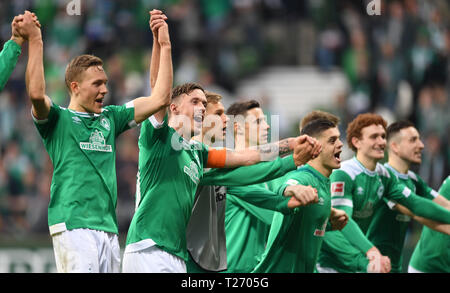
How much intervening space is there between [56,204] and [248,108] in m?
2.97

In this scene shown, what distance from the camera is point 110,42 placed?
57.0 feet

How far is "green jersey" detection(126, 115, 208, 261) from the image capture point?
6.05 m

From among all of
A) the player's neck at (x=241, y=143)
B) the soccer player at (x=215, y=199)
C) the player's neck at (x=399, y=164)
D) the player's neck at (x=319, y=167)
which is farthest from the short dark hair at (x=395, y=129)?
the soccer player at (x=215, y=199)

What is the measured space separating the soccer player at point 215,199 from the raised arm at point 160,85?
79 centimetres

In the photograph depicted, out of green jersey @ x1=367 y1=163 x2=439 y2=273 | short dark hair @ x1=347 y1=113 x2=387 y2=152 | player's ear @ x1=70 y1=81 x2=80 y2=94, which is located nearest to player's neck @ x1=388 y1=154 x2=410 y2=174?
green jersey @ x1=367 y1=163 x2=439 y2=273

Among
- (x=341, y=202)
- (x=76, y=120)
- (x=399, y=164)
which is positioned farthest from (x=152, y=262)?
(x=399, y=164)

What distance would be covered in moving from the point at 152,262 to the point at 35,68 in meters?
1.63

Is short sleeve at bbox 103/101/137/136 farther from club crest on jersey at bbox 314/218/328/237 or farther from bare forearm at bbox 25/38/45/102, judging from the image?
club crest on jersey at bbox 314/218/328/237

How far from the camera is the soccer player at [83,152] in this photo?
5656 millimetres

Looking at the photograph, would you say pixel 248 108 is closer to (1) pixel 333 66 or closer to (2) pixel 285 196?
(2) pixel 285 196

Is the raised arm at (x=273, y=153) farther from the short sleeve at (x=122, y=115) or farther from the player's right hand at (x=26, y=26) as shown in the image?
the player's right hand at (x=26, y=26)

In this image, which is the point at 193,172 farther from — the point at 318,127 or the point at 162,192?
the point at 318,127

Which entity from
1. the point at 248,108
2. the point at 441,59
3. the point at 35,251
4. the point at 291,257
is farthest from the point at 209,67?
the point at 291,257

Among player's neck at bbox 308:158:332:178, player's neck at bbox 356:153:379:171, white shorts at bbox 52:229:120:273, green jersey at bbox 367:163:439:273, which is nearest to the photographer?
white shorts at bbox 52:229:120:273
